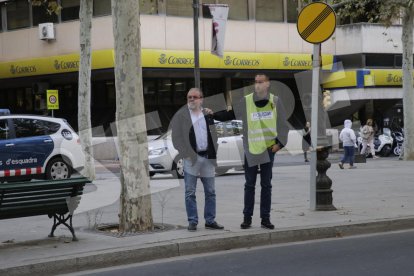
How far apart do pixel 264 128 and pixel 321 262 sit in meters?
2.24

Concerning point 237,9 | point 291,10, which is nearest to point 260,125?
point 237,9

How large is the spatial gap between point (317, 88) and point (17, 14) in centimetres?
2675

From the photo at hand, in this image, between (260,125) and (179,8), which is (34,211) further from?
(179,8)

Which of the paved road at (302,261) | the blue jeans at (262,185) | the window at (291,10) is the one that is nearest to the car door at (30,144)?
the blue jeans at (262,185)

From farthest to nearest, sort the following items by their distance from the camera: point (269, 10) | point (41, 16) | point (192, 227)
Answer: point (269, 10) → point (41, 16) → point (192, 227)

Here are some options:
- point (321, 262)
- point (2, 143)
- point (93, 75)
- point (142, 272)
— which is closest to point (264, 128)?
point (321, 262)

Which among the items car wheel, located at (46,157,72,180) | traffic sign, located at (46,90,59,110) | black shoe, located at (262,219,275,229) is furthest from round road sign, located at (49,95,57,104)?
black shoe, located at (262,219,275,229)

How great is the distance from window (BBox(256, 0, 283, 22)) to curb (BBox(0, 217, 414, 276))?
25.7 meters

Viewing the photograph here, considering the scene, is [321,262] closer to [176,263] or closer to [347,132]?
[176,263]

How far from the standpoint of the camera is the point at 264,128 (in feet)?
29.7

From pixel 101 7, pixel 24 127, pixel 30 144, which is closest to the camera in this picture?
pixel 30 144

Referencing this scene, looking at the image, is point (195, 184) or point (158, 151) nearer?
point (195, 184)

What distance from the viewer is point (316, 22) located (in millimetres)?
10352

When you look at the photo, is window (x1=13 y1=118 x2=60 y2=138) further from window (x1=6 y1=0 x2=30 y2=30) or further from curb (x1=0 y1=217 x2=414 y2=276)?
window (x1=6 y1=0 x2=30 y2=30)
